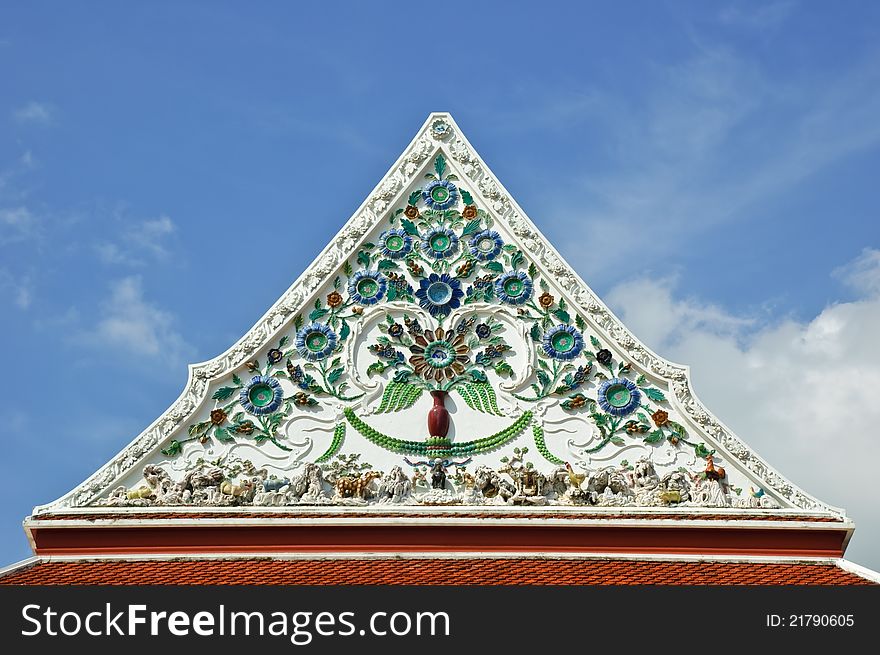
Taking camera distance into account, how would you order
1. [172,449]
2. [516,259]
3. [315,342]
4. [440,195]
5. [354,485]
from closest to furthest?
[354,485] → [172,449] → [315,342] → [516,259] → [440,195]

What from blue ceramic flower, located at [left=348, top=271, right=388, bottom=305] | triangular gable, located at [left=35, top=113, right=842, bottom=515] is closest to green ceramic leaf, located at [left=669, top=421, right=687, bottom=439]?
triangular gable, located at [left=35, top=113, right=842, bottom=515]

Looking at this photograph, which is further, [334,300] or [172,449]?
[334,300]

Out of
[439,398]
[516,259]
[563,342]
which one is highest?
[516,259]

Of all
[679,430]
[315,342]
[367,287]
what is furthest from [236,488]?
[679,430]

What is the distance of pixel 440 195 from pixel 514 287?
1196 millimetres

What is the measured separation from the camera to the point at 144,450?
40.9ft

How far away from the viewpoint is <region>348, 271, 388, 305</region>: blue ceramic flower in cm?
1327

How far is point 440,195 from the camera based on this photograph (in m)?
13.8

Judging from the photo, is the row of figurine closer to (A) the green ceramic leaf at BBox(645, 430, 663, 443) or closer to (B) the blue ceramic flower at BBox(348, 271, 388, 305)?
(A) the green ceramic leaf at BBox(645, 430, 663, 443)

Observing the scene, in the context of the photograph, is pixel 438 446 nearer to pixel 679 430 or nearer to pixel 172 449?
pixel 679 430

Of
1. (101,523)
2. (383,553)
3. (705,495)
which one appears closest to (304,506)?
(383,553)

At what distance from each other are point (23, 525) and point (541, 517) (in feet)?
14.4

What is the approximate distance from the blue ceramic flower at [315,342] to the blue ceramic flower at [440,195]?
1.64 meters

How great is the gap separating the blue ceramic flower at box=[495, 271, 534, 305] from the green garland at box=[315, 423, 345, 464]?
1956mm
